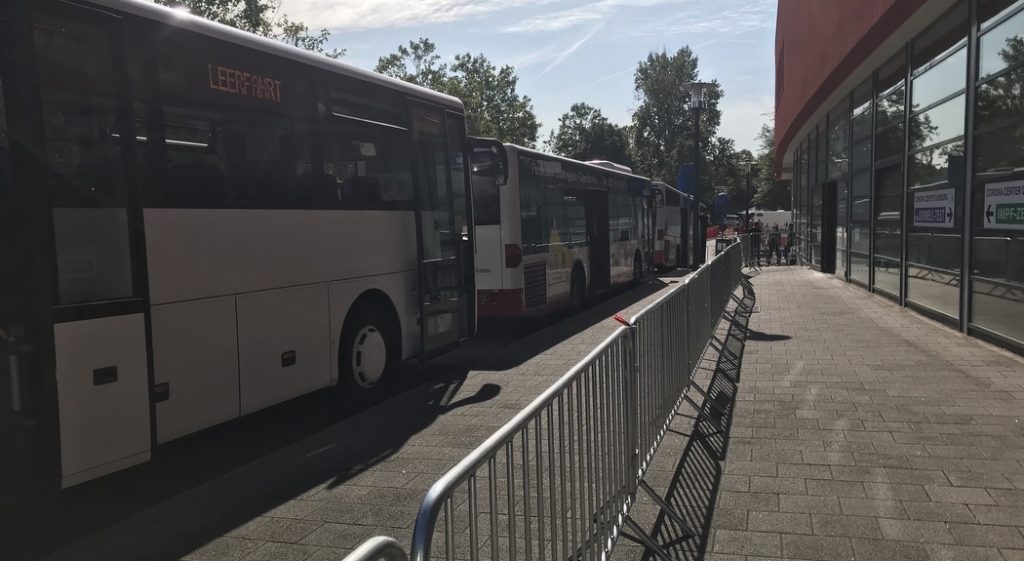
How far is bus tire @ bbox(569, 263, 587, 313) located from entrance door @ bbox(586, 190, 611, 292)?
647 millimetres

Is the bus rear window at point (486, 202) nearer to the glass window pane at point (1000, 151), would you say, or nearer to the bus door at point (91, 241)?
the glass window pane at point (1000, 151)

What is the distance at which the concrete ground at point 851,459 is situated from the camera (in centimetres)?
395

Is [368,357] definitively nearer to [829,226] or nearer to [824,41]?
[824,41]

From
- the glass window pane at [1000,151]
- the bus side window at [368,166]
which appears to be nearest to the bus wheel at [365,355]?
the bus side window at [368,166]

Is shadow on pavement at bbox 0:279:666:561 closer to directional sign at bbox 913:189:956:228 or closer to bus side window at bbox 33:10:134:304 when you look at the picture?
bus side window at bbox 33:10:134:304

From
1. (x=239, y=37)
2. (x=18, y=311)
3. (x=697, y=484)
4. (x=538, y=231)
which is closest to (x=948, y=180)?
(x=538, y=231)

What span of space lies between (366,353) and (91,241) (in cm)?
320

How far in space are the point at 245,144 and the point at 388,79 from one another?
2.24m

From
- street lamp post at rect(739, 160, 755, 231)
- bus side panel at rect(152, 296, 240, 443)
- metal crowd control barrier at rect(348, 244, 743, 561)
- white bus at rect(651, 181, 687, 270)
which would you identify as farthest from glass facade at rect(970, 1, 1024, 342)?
street lamp post at rect(739, 160, 755, 231)

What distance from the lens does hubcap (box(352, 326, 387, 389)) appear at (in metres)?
7.29

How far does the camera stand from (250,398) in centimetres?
591

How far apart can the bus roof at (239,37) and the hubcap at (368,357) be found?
2.50 m

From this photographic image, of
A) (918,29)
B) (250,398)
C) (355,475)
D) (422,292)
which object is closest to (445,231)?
(422,292)

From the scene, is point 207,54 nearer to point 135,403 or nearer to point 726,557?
point 135,403
